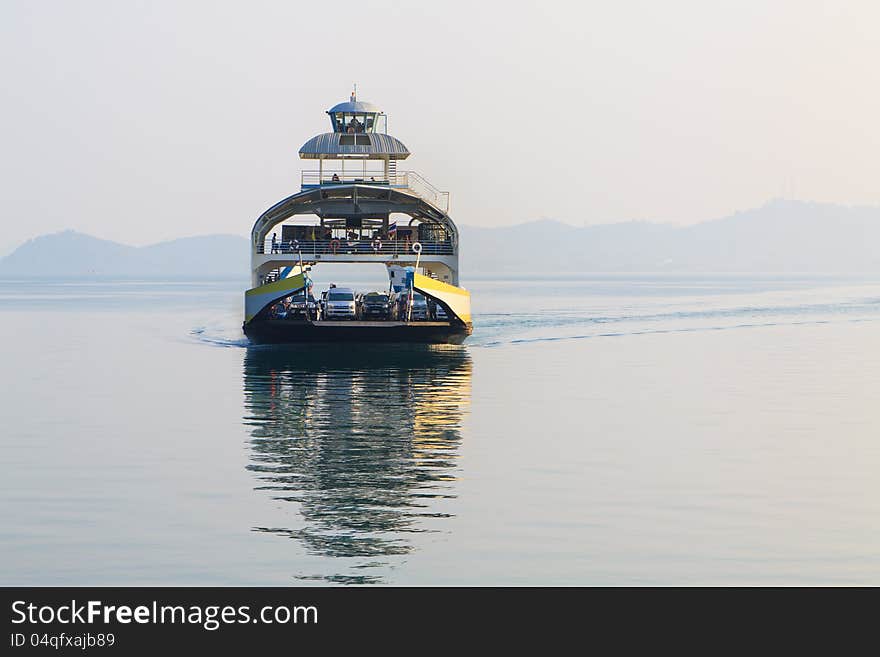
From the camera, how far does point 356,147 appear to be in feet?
260

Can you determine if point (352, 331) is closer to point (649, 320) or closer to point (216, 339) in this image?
point (216, 339)

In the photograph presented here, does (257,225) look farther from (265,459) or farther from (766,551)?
(766,551)

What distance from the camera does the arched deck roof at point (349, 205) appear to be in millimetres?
74312

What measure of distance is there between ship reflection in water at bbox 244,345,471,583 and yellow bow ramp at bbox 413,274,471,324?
4.22m

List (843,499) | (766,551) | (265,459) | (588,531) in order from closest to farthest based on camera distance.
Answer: (766,551) < (588,531) < (843,499) < (265,459)

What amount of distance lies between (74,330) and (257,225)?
25521 millimetres

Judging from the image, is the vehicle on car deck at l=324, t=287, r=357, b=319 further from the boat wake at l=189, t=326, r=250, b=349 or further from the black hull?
the boat wake at l=189, t=326, r=250, b=349

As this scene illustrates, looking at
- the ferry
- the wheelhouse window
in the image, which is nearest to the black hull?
the ferry

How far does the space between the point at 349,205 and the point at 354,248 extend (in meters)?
5.55

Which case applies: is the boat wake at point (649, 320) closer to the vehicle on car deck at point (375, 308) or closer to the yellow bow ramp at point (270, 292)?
the vehicle on car deck at point (375, 308)

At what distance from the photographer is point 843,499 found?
2606cm

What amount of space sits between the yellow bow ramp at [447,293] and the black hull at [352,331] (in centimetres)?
155

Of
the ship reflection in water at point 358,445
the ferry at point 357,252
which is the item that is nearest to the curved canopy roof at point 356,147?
the ferry at point 357,252
